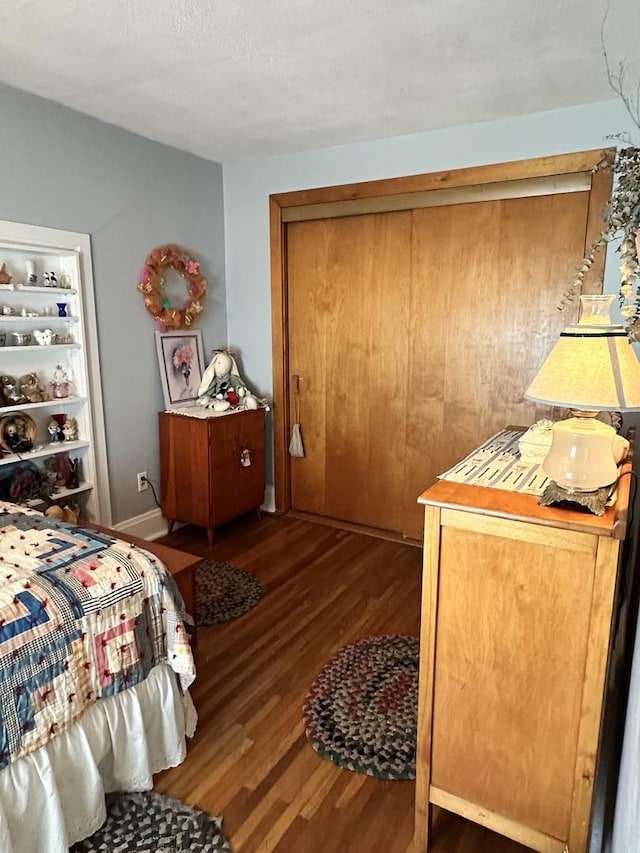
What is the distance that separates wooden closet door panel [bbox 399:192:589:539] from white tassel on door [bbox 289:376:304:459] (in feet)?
2.40

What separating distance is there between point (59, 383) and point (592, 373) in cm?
261

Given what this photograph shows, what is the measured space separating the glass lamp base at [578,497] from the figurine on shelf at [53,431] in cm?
247

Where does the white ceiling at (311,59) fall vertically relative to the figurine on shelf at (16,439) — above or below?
above

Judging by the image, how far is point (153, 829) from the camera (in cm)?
156

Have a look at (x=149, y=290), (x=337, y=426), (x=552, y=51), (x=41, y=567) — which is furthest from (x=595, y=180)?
(x=41, y=567)

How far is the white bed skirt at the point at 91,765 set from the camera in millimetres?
1354

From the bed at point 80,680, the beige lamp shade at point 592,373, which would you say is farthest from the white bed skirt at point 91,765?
the beige lamp shade at point 592,373

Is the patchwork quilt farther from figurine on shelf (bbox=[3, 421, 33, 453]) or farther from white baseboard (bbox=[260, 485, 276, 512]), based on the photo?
white baseboard (bbox=[260, 485, 276, 512])

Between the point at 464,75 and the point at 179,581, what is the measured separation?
2.25 metres

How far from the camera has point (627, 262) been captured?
1.39 meters

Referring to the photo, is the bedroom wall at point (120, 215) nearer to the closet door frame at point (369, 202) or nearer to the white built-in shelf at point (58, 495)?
the white built-in shelf at point (58, 495)

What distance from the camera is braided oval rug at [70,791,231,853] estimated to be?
4.94 ft

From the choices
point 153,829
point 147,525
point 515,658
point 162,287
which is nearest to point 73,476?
point 147,525

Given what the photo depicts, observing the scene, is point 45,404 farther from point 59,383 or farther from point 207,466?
point 207,466
